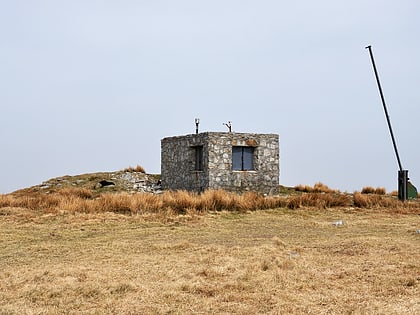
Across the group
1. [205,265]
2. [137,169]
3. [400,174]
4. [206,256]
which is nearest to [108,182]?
[137,169]

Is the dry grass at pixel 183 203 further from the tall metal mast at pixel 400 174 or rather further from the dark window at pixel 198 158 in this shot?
the dark window at pixel 198 158

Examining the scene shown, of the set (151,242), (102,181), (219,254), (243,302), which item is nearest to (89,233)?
(151,242)

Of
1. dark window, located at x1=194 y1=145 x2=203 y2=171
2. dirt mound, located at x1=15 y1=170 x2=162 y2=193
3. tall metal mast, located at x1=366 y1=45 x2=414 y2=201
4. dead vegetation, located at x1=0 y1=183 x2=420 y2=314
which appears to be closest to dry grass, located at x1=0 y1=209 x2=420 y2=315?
dead vegetation, located at x1=0 y1=183 x2=420 y2=314

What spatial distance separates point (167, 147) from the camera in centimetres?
2405

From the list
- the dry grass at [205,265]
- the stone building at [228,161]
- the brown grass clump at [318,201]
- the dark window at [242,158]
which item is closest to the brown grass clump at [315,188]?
the stone building at [228,161]

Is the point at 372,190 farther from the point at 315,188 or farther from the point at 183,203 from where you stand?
the point at 183,203

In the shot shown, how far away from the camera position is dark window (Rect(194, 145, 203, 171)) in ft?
70.7

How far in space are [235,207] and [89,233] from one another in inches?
193

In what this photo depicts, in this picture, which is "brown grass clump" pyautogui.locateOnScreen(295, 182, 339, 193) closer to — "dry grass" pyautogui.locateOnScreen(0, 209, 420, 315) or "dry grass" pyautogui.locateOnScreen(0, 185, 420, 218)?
"dry grass" pyautogui.locateOnScreen(0, 185, 420, 218)

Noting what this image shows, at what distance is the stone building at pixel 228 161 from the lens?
67.9ft

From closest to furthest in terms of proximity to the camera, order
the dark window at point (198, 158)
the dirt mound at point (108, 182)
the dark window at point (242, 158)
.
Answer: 1. the dark window at point (242, 158)
2. the dark window at point (198, 158)
3. the dirt mound at point (108, 182)

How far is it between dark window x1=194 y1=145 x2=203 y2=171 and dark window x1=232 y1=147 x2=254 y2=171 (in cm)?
129

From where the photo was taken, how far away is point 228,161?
68.4 ft

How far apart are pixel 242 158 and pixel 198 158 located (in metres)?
1.77
